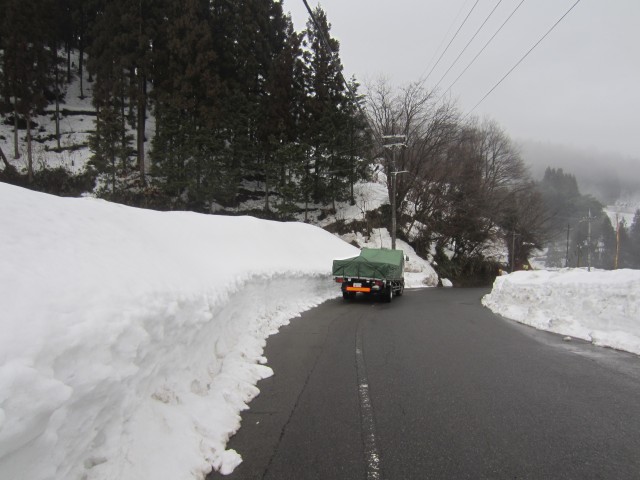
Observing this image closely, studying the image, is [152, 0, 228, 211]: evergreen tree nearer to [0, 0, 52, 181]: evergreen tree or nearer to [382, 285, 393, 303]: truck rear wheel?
[0, 0, 52, 181]: evergreen tree

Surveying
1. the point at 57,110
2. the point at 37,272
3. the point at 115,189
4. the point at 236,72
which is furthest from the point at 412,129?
the point at 37,272

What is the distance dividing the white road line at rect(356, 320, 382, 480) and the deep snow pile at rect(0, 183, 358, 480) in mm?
1213

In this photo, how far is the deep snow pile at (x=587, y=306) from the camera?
8.36 metres

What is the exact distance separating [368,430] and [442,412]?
3.23ft

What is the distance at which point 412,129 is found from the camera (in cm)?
3969

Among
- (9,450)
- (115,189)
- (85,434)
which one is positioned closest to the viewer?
(9,450)

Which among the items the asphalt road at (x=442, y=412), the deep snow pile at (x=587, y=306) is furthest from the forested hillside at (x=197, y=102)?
the asphalt road at (x=442, y=412)

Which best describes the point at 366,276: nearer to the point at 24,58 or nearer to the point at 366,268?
the point at 366,268

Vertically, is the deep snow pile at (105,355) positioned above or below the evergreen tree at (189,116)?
below

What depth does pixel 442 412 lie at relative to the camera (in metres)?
4.52

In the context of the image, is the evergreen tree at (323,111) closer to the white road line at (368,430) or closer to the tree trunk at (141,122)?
the tree trunk at (141,122)

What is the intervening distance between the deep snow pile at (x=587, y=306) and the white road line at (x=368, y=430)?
5.33 meters

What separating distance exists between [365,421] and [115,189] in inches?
1181

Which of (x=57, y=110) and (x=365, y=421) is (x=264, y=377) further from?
(x=57, y=110)
